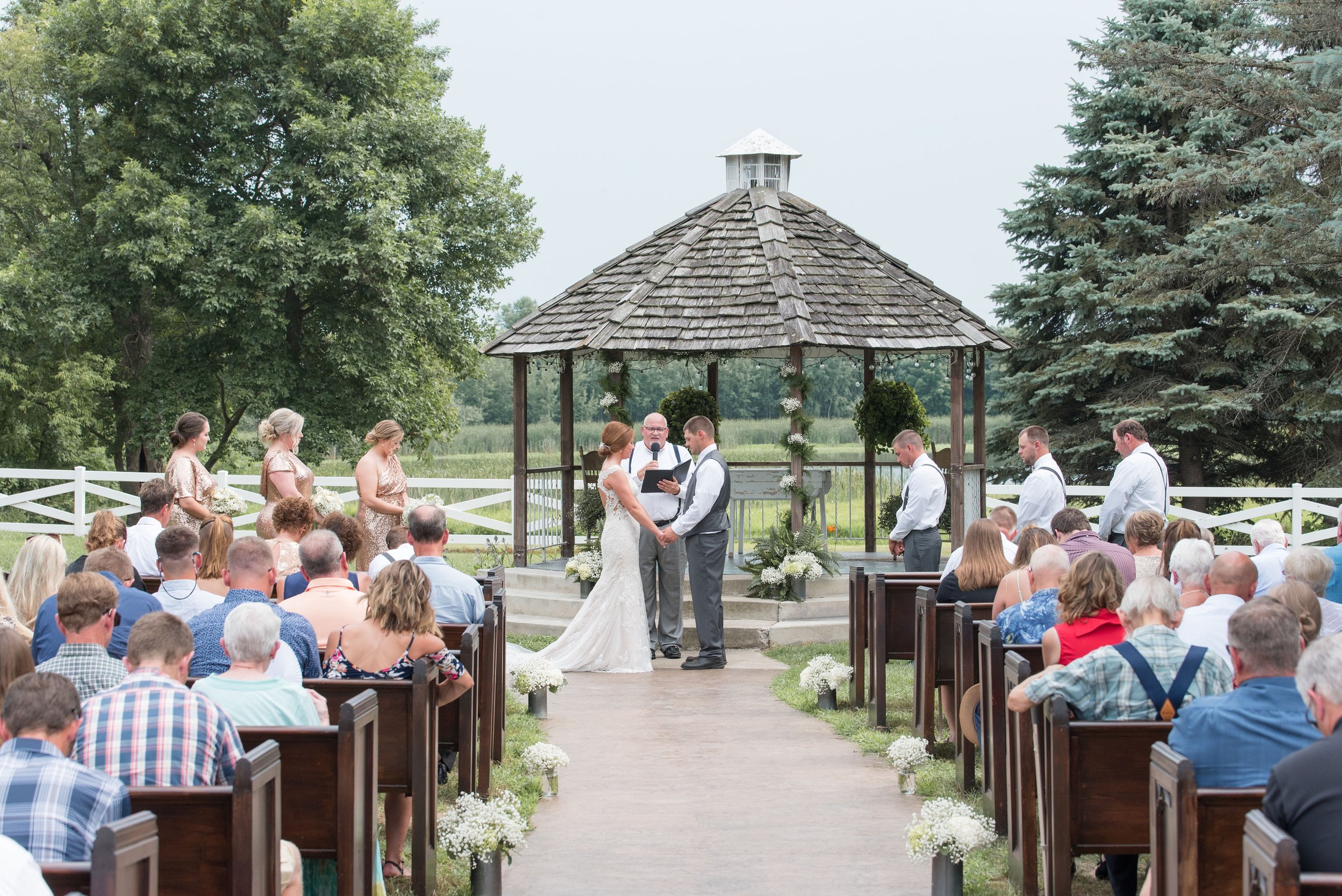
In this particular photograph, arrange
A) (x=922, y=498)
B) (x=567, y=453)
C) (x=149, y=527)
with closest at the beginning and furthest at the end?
(x=149, y=527), (x=922, y=498), (x=567, y=453)

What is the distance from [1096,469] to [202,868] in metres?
19.5

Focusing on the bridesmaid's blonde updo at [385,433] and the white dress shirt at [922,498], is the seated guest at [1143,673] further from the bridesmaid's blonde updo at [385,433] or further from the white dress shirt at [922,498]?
the bridesmaid's blonde updo at [385,433]

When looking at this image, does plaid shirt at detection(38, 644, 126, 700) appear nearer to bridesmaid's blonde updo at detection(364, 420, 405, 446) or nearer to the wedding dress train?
bridesmaid's blonde updo at detection(364, 420, 405, 446)

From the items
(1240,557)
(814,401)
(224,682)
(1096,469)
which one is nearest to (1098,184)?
(1096,469)

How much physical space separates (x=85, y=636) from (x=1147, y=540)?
555 centimetres

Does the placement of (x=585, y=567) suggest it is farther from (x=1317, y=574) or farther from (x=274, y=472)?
(x=1317, y=574)

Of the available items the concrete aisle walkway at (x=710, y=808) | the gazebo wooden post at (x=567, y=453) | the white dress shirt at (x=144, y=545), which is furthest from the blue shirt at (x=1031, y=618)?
the gazebo wooden post at (x=567, y=453)

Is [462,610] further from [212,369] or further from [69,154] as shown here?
[69,154]

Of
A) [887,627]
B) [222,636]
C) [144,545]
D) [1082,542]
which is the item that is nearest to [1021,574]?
[1082,542]

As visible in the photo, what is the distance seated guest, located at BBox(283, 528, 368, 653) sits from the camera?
623 centimetres

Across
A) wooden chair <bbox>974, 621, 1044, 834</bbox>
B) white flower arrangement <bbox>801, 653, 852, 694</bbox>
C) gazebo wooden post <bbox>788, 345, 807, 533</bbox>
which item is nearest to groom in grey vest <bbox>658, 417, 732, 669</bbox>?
white flower arrangement <bbox>801, 653, 852, 694</bbox>

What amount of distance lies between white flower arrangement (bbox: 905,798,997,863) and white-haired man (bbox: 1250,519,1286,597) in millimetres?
2479

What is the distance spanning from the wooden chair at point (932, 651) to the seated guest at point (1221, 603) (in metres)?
2.13

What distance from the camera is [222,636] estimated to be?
5.39 m
